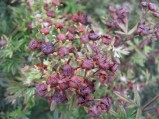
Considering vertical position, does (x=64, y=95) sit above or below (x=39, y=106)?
above

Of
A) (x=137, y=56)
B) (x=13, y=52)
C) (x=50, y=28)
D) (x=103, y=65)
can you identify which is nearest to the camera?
(x=103, y=65)

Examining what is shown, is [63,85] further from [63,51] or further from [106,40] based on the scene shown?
[106,40]

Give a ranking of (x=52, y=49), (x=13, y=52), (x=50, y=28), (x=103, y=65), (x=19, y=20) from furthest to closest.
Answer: (x=19, y=20) < (x=13, y=52) < (x=50, y=28) < (x=52, y=49) < (x=103, y=65)

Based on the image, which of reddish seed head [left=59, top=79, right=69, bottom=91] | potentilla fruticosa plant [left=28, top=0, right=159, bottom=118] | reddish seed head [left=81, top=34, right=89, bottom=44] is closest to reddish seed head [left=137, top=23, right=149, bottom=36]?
potentilla fruticosa plant [left=28, top=0, right=159, bottom=118]

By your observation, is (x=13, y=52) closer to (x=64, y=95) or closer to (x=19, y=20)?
(x=19, y=20)

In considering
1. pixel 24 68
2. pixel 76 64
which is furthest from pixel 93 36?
→ pixel 24 68

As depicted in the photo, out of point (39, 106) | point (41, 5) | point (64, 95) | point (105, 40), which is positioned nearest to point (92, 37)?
point (105, 40)

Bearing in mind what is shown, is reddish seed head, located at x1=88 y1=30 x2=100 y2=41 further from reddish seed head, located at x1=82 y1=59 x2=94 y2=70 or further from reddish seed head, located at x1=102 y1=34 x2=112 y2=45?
reddish seed head, located at x1=82 y1=59 x2=94 y2=70
